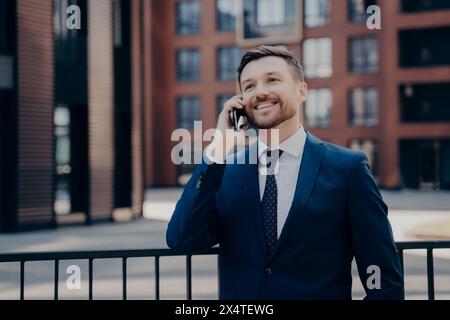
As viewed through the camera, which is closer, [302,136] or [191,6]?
[302,136]

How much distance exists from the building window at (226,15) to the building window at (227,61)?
168cm

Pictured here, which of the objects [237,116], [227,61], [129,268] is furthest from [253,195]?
[227,61]

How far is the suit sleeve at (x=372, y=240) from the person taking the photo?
7.91 ft

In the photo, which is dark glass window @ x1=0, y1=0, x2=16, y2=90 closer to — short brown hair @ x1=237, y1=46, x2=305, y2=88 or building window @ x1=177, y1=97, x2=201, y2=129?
short brown hair @ x1=237, y1=46, x2=305, y2=88

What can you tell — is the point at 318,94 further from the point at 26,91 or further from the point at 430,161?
the point at 26,91

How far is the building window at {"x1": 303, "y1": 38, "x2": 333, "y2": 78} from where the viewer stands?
42969 millimetres

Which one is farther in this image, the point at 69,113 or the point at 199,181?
the point at 69,113

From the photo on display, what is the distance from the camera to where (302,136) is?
2.58 meters

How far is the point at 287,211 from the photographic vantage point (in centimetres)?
249

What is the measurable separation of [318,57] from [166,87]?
1238cm

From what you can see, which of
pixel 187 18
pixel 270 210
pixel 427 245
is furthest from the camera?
pixel 187 18

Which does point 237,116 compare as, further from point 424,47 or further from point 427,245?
point 424,47
